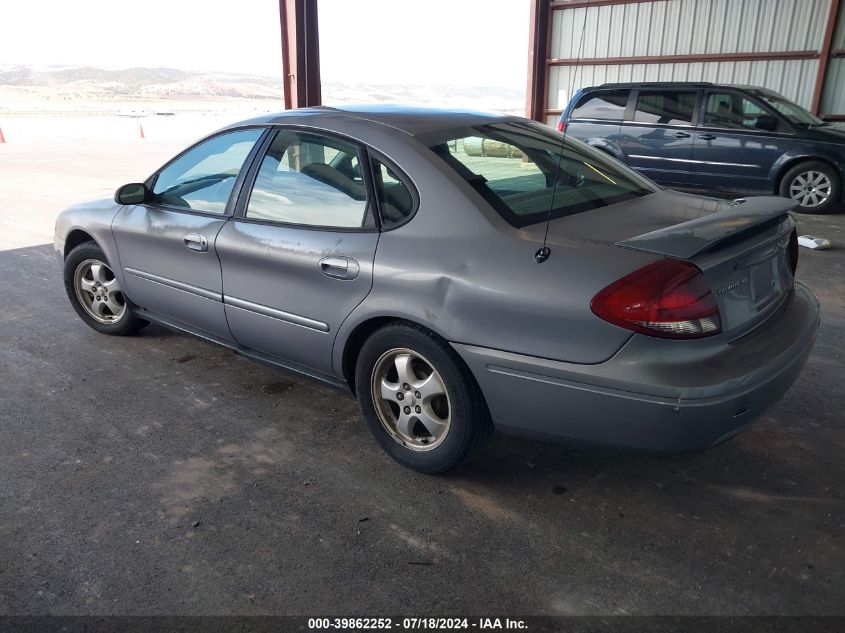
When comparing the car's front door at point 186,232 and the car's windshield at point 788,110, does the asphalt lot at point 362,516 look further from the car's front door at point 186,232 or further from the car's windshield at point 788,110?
the car's windshield at point 788,110

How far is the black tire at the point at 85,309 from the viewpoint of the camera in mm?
4484

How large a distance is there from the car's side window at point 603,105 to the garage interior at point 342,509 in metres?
6.61

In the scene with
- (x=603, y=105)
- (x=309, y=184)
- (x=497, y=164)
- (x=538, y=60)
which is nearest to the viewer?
(x=497, y=164)

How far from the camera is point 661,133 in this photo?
10.0m

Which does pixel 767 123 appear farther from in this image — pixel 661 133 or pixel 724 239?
pixel 724 239

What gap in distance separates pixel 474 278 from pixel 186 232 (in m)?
1.83

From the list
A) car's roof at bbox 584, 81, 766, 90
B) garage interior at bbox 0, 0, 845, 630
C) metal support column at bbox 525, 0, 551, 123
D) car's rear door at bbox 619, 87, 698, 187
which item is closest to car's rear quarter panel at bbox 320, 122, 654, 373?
garage interior at bbox 0, 0, 845, 630

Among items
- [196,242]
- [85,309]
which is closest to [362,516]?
[196,242]

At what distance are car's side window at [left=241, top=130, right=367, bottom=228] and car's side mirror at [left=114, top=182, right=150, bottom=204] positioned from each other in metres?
0.94

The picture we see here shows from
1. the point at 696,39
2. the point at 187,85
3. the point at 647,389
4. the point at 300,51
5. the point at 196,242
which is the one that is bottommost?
the point at 187,85

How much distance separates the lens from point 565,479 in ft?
9.91

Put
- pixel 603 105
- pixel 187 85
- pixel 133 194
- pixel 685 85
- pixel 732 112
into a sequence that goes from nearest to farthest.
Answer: pixel 133 194 → pixel 732 112 → pixel 685 85 → pixel 603 105 → pixel 187 85

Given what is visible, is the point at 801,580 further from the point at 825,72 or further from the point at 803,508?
the point at 825,72

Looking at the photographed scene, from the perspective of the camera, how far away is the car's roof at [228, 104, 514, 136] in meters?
3.23
